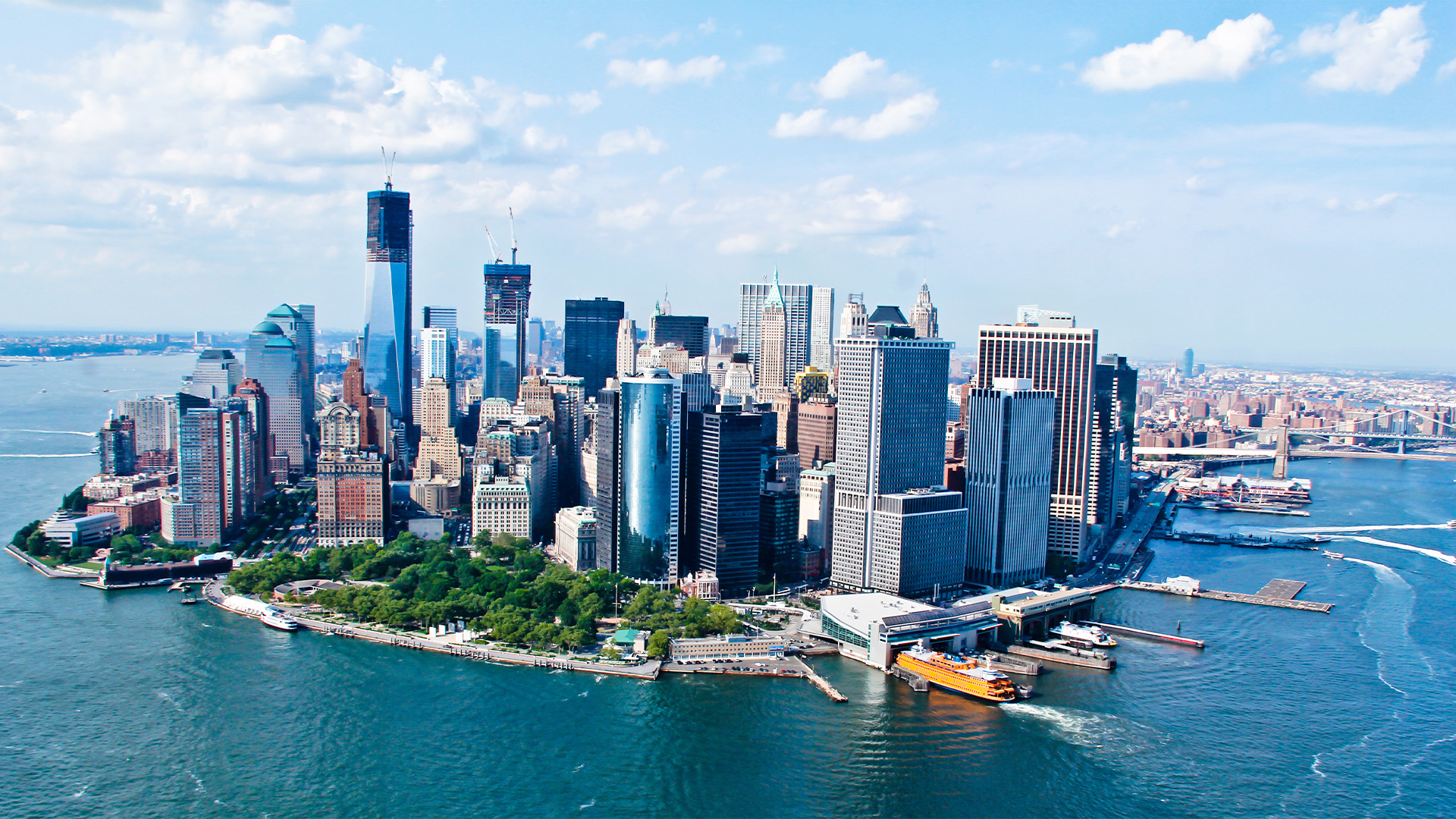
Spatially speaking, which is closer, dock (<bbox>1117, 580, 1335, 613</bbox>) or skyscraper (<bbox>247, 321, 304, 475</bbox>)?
dock (<bbox>1117, 580, 1335, 613</bbox>)

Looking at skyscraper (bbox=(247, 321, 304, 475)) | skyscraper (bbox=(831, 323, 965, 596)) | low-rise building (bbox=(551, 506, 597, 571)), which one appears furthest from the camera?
skyscraper (bbox=(247, 321, 304, 475))

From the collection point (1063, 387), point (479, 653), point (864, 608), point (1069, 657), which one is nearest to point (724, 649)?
point (864, 608)

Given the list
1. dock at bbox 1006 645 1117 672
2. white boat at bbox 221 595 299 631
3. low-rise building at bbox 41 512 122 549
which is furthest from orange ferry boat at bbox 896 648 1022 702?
low-rise building at bbox 41 512 122 549

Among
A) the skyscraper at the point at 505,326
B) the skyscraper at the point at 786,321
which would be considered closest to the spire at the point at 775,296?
the skyscraper at the point at 786,321

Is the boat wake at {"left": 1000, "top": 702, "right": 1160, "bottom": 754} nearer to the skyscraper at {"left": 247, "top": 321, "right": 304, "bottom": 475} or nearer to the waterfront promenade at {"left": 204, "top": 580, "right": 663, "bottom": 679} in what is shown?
the waterfront promenade at {"left": 204, "top": 580, "right": 663, "bottom": 679}

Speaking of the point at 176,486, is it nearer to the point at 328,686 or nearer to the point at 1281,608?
the point at 328,686

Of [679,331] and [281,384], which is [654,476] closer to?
[679,331]

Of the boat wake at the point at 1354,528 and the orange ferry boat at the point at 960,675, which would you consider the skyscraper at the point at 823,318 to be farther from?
the orange ferry boat at the point at 960,675
